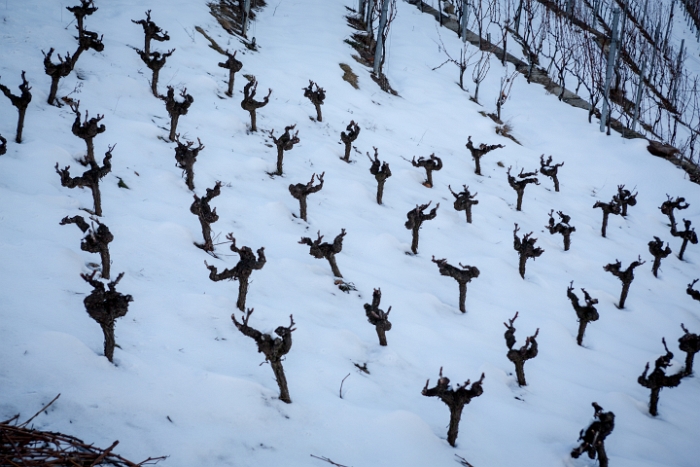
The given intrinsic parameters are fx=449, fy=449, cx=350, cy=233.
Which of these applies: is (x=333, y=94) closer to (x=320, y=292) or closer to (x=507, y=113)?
(x=507, y=113)

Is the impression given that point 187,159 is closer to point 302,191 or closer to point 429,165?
point 302,191

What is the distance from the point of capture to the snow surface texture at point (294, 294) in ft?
9.48

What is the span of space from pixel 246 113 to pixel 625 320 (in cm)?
711

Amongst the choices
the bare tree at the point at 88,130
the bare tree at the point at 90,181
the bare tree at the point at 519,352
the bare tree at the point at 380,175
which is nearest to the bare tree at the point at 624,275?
the bare tree at the point at 519,352

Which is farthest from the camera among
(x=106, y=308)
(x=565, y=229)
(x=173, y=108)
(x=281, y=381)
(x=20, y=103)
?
(x=565, y=229)

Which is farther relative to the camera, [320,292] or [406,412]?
[320,292]

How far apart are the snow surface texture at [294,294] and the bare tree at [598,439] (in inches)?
10.0

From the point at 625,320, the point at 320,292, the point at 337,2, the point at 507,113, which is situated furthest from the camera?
the point at 337,2

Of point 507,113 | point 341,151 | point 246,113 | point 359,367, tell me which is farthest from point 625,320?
point 507,113

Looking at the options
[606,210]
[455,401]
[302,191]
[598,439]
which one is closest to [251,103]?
[302,191]

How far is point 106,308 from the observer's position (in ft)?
9.77

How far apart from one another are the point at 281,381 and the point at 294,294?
5.08ft

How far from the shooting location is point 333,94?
35.9 ft

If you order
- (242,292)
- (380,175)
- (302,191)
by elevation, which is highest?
(380,175)
